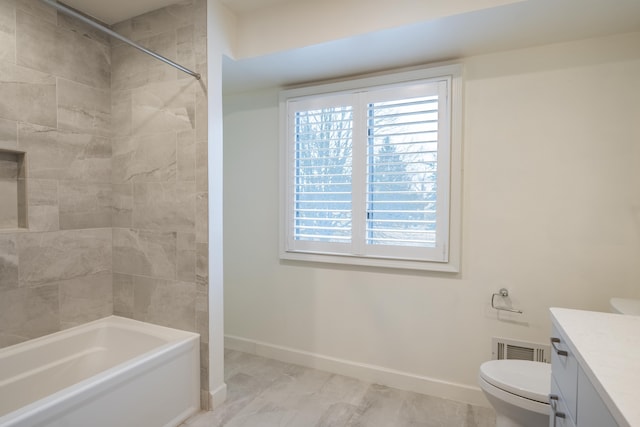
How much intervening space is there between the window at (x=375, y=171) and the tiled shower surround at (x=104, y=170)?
2.78 feet

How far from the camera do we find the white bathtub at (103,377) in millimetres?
1506

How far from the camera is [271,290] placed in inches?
115

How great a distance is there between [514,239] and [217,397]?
215 cm

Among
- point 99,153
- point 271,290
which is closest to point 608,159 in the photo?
point 271,290

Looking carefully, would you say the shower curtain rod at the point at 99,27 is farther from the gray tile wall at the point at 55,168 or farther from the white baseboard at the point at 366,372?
the white baseboard at the point at 366,372

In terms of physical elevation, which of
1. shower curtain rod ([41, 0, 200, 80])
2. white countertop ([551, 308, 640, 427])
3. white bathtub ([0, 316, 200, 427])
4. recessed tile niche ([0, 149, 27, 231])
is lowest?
white bathtub ([0, 316, 200, 427])

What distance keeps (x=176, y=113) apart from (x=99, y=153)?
2.23 ft

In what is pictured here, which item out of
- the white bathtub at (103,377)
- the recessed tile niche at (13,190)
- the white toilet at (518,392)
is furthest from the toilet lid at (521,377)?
the recessed tile niche at (13,190)

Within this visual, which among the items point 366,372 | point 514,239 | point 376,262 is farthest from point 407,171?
point 366,372

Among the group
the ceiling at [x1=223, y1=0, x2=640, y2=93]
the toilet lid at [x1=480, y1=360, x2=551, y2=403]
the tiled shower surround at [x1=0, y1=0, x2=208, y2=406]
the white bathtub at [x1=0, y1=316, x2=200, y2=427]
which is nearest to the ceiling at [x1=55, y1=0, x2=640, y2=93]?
the ceiling at [x1=223, y1=0, x2=640, y2=93]

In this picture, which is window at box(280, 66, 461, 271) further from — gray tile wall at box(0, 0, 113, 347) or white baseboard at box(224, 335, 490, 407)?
gray tile wall at box(0, 0, 113, 347)

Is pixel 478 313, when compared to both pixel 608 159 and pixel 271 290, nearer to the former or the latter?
pixel 608 159

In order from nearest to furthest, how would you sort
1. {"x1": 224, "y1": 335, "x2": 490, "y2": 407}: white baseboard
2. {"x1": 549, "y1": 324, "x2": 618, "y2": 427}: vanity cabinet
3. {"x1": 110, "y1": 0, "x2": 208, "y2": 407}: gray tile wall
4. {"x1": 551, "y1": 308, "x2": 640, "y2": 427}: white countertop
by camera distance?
{"x1": 551, "y1": 308, "x2": 640, "y2": 427}: white countertop < {"x1": 549, "y1": 324, "x2": 618, "y2": 427}: vanity cabinet < {"x1": 110, "y1": 0, "x2": 208, "y2": 407}: gray tile wall < {"x1": 224, "y1": 335, "x2": 490, "y2": 407}: white baseboard

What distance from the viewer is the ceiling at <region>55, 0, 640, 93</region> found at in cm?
173
